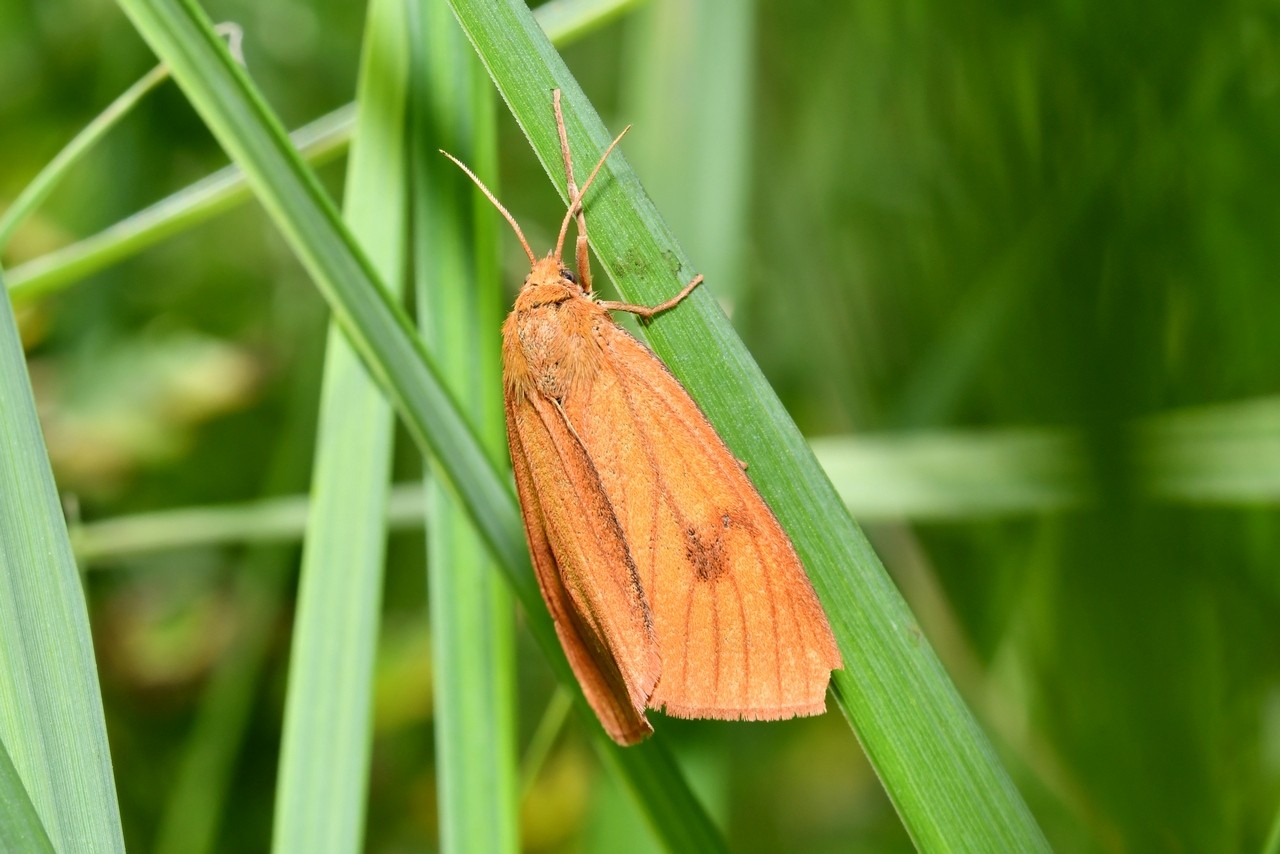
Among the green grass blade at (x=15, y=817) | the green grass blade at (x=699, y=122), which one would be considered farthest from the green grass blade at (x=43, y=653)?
the green grass blade at (x=699, y=122)

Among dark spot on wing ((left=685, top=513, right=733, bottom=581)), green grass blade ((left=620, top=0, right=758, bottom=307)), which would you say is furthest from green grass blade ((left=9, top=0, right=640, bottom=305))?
dark spot on wing ((left=685, top=513, right=733, bottom=581))

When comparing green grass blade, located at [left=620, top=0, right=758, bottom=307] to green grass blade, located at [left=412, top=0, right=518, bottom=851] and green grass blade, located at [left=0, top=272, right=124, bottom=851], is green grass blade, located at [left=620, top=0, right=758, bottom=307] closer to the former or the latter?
green grass blade, located at [left=412, top=0, right=518, bottom=851]

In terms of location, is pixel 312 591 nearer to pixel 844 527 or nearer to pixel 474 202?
pixel 474 202

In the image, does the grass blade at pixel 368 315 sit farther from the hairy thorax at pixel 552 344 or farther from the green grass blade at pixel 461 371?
the hairy thorax at pixel 552 344

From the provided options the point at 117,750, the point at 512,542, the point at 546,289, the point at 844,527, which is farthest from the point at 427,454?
the point at 117,750

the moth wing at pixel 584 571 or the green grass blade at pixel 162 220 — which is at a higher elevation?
the green grass blade at pixel 162 220

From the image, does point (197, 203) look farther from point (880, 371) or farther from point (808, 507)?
point (880, 371)
